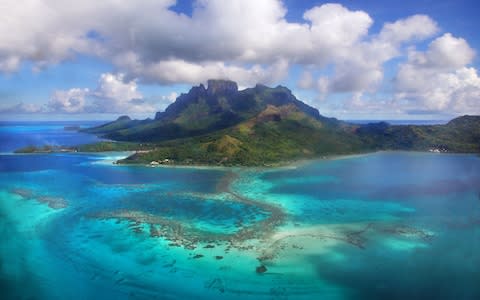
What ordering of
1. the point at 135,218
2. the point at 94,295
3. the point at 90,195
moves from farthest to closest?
the point at 90,195 → the point at 135,218 → the point at 94,295

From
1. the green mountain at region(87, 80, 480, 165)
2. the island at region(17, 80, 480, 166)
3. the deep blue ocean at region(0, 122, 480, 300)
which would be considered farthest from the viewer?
the green mountain at region(87, 80, 480, 165)

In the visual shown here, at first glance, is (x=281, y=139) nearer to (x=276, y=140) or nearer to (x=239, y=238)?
(x=276, y=140)

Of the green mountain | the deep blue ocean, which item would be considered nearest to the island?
the green mountain

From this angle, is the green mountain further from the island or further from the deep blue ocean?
the deep blue ocean

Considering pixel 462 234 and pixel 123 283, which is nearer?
pixel 123 283

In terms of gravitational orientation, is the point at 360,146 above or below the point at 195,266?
above

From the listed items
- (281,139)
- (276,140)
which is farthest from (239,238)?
(281,139)

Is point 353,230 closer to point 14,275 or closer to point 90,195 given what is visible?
point 14,275

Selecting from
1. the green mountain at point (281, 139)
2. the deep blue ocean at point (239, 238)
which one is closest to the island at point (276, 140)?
the green mountain at point (281, 139)

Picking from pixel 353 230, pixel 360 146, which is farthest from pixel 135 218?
pixel 360 146
